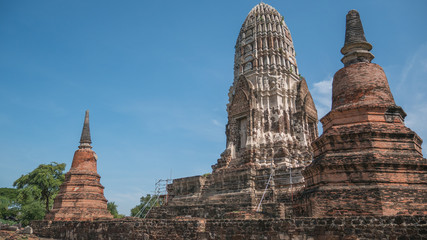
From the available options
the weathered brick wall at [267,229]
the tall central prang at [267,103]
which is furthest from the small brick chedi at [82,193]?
the tall central prang at [267,103]

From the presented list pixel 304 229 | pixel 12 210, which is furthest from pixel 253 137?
pixel 12 210

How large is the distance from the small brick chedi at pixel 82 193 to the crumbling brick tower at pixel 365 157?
50.1 ft

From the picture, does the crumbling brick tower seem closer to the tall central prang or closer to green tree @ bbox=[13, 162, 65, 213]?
the tall central prang

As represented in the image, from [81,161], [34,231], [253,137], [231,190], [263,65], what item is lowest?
[34,231]

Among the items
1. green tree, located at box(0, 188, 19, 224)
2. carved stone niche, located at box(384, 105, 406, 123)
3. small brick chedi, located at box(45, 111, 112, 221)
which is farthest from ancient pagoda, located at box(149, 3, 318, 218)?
green tree, located at box(0, 188, 19, 224)

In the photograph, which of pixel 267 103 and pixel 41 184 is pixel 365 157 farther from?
pixel 41 184

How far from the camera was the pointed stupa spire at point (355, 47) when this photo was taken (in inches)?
467

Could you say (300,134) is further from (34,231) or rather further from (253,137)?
(34,231)

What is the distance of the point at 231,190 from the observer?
20234 mm

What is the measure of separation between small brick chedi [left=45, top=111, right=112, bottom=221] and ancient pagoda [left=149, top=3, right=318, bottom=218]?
392cm

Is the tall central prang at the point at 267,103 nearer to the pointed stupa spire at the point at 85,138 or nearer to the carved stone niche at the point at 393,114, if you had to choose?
the pointed stupa spire at the point at 85,138

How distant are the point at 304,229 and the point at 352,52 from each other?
710 centimetres

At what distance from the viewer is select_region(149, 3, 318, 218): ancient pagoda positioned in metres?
19.3

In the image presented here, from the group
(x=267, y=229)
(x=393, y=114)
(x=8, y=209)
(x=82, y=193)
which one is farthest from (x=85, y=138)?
(x=8, y=209)
